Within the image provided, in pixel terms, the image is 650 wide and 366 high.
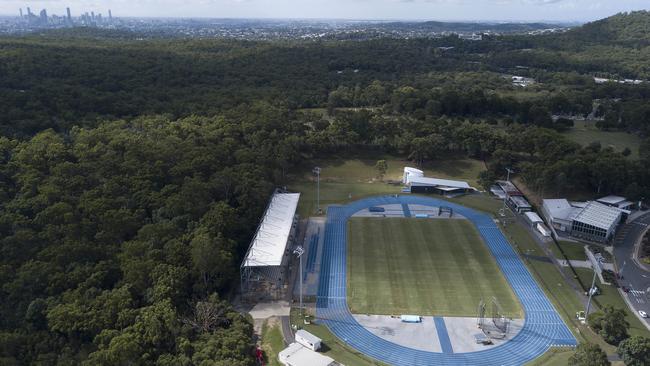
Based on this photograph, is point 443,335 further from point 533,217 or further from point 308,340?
point 533,217

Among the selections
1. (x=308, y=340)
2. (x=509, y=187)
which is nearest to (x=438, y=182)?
(x=509, y=187)

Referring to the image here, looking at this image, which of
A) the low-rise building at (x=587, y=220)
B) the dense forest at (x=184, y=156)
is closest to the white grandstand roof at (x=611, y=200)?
the dense forest at (x=184, y=156)

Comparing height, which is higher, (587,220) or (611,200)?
(587,220)

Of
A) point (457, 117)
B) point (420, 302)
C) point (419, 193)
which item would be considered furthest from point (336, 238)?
point (457, 117)

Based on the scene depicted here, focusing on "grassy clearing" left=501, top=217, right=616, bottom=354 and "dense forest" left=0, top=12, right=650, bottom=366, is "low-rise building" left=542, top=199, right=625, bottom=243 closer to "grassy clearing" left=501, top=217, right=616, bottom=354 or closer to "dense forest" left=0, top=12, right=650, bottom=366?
"grassy clearing" left=501, top=217, right=616, bottom=354

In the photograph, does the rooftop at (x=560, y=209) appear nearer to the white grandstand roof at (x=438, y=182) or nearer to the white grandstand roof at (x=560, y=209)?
the white grandstand roof at (x=560, y=209)

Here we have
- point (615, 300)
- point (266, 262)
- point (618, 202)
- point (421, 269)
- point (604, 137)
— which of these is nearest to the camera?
point (266, 262)

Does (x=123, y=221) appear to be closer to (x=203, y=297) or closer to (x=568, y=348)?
(x=203, y=297)
